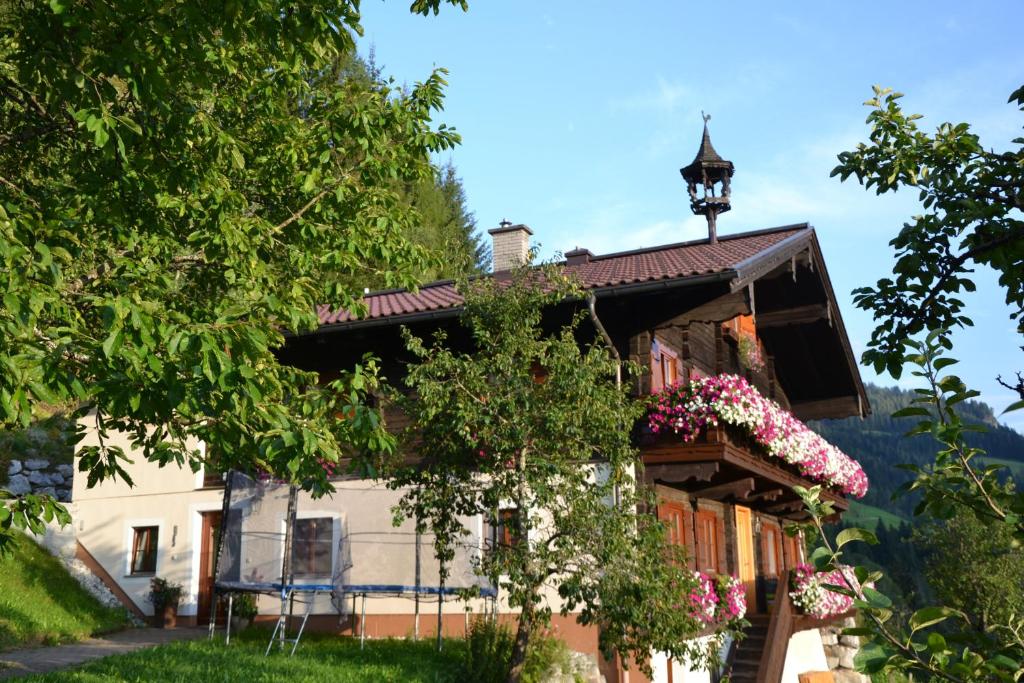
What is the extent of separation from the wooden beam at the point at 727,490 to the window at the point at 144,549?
1012 centimetres

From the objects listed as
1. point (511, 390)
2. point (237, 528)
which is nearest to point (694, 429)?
point (511, 390)

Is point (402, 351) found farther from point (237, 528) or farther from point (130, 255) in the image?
point (130, 255)

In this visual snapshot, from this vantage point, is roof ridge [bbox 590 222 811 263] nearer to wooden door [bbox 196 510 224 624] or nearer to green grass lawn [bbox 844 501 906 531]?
wooden door [bbox 196 510 224 624]

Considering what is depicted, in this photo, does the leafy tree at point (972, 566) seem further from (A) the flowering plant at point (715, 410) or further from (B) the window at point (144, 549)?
(B) the window at point (144, 549)

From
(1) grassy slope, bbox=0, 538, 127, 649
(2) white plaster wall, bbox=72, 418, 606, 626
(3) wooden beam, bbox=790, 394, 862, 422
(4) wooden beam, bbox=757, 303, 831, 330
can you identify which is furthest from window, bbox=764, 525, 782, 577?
(1) grassy slope, bbox=0, 538, 127, 649

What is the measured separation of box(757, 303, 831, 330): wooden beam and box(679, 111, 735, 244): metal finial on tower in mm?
2104

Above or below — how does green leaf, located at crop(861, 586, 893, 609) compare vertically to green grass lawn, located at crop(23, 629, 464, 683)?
above

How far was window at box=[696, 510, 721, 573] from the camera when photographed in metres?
16.1

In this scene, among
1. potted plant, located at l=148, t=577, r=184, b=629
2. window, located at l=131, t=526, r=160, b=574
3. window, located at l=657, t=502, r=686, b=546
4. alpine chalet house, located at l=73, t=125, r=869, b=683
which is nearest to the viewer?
alpine chalet house, located at l=73, t=125, r=869, b=683

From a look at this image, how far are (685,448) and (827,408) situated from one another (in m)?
12.0

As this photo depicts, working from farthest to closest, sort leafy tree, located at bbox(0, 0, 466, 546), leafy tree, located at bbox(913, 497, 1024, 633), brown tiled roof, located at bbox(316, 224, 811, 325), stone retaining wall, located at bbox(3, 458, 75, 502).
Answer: leafy tree, located at bbox(913, 497, 1024, 633), stone retaining wall, located at bbox(3, 458, 75, 502), brown tiled roof, located at bbox(316, 224, 811, 325), leafy tree, located at bbox(0, 0, 466, 546)

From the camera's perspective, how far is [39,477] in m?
23.7

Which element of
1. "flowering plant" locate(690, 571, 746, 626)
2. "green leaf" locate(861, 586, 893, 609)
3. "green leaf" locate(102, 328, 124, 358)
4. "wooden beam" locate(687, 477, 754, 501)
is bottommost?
"flowering plant" locate(690, 571, 746, 626)

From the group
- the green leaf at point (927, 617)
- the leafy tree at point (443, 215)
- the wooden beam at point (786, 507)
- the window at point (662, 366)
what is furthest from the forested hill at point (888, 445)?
the green leaf at point (927, 617)
